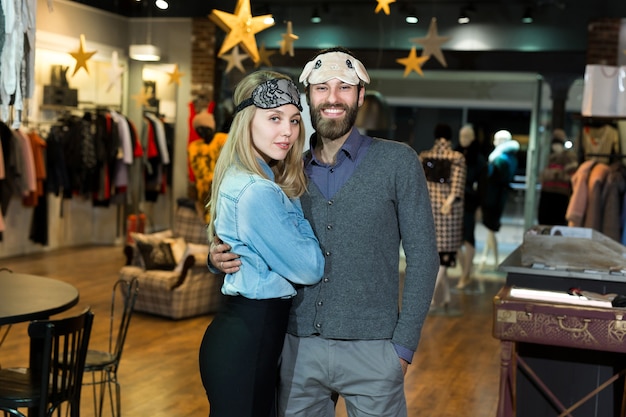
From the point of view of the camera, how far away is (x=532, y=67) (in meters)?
9.77

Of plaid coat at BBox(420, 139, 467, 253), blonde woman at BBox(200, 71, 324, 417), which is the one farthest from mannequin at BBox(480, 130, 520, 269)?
blonde woman at BBox(200, 71, 324, 417)

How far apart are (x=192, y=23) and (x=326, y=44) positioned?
1548 mm

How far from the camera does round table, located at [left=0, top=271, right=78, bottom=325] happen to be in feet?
11.0

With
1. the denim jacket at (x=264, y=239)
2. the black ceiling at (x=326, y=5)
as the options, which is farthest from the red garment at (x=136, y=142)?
the denim jacket at (x=264, y=239)

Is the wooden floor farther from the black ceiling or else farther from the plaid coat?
the black ceiling

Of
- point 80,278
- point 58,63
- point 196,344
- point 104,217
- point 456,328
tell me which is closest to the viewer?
point 196,344

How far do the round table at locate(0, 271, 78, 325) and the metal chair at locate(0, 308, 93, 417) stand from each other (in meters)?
0.07

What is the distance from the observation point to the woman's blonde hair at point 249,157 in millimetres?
2564

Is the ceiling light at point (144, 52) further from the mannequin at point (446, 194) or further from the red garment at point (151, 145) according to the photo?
the mannequin at point (446, 194)

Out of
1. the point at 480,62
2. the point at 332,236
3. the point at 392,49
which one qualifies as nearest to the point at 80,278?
the point at 392,49

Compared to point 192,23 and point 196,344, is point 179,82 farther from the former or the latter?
point 196,344

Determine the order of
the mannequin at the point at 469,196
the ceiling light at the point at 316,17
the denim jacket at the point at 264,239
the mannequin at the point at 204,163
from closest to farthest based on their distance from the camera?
the denim jacket at the point at 264,239
the mannequin at the point at 204,163
the mannequin at the point at 469,196
the ceiling light at the point at 316,17

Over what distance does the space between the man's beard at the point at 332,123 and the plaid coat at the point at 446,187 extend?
5421 mm

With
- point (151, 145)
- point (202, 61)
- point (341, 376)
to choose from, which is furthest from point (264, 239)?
point (151, 145)
